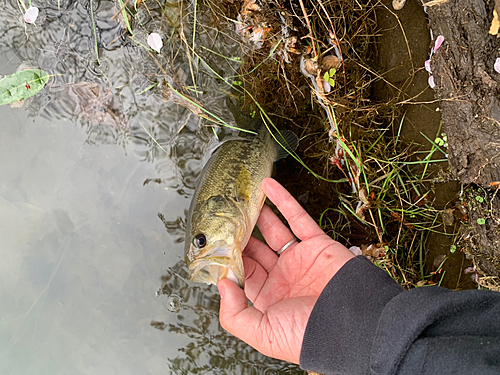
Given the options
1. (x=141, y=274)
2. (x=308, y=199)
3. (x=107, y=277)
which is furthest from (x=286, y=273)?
(x=107, y=277)

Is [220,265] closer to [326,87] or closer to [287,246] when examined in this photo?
[287,246]

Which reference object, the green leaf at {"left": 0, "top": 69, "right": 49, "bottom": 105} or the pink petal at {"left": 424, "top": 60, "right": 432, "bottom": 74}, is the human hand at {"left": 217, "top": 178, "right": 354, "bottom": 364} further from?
the green leaf at {"left": 0, "top": 69, "right": 49, "bottom": 105}


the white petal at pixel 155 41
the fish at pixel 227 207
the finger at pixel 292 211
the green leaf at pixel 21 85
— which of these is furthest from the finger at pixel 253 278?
the green leaf at pixel 21 85

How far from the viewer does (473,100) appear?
269 centimetres

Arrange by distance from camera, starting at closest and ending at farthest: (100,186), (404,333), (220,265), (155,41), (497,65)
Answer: (404,333) → (220,265) → (497,65) → (155,41) → (100,186)

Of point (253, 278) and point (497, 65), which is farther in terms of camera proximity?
point (253, 278)

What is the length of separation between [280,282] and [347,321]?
2.67 feet

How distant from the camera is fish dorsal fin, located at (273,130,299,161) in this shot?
321cm

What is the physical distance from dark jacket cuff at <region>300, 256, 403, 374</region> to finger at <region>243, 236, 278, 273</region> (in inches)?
31.5

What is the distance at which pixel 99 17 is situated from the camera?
129 inches

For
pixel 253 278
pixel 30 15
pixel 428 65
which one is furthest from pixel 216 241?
pixel 30 15

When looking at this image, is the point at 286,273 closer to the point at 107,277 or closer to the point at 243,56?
the point at 107,277

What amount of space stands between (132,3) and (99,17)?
373 millimetres

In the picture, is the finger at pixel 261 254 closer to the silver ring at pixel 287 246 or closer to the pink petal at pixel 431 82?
the silver ring at pixel 287 246
